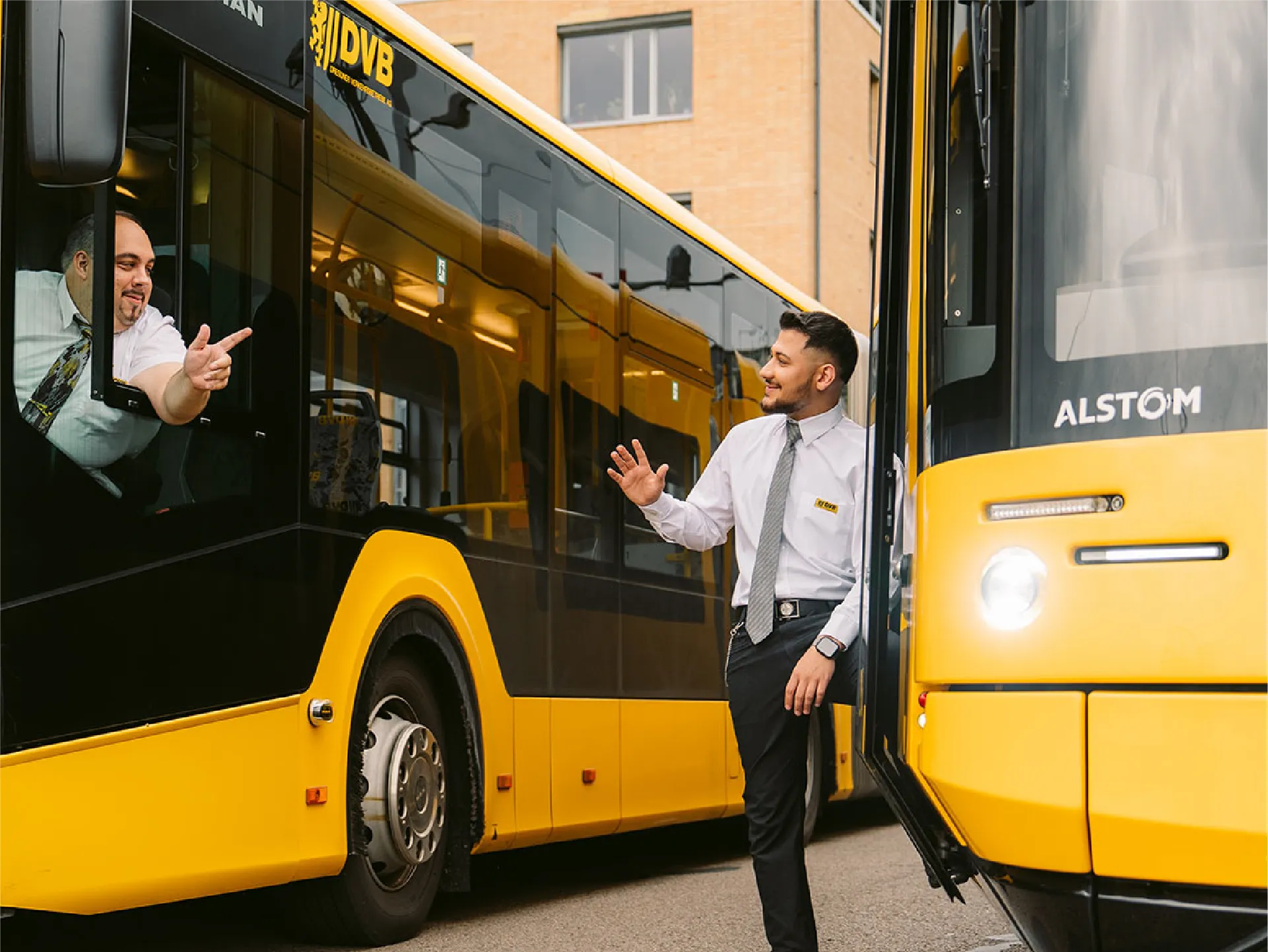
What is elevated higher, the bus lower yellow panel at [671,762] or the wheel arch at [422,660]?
the wheel arch at [422,660]

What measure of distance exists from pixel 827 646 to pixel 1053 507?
1188 mm

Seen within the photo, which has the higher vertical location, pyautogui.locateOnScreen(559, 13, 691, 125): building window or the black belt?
pyautogui.locateOnScreen(559, 13, 691, 125): building window

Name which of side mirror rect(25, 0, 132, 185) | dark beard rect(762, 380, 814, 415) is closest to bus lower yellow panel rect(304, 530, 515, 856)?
dark beard rect(762, 380, 814, 415)

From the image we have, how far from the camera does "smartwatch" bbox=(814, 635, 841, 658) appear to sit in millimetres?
5262

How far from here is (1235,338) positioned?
421cm

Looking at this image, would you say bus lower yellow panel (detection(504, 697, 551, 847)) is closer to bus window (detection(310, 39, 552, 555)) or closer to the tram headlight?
bus window (detection(310, 39, 552, 555))

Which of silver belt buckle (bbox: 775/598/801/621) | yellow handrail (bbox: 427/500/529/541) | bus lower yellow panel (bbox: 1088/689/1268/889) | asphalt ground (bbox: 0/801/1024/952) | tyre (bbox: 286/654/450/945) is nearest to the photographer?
bus lower yellow panel (bbox: 1088/689/1268/889)

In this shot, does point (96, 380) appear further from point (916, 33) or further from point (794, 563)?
point (916, 33)

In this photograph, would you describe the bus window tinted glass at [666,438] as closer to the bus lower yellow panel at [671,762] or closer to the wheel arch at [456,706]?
the bus lower yellow panel at [671,762]

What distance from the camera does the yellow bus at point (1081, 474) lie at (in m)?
3.95

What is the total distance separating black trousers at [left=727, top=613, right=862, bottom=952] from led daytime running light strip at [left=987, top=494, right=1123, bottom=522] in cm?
106

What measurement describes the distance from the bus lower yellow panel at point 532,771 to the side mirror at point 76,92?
3848 millimetres

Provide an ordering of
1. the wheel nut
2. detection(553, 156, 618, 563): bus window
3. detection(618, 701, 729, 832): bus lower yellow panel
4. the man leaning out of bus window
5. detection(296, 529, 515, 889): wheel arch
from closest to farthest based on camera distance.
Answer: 1. the man leaning out of bus window
2. the wheel nut
3. detection(296, 529, 515, 889): wheel arch
4. detection(553, 156, 618, 563): bus window
5. detection(618, 701, 729, 832): bus lower yellow panel

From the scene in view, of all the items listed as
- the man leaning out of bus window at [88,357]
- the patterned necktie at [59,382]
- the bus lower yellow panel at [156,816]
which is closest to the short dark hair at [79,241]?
the man leaning out of bus window at [88,357]
